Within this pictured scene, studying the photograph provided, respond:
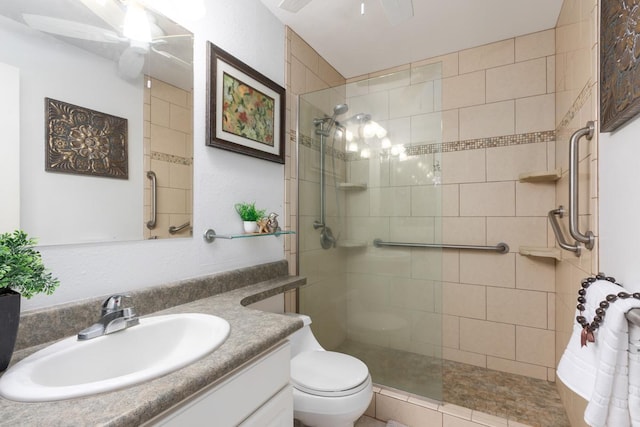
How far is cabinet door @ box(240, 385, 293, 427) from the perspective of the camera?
82 centimetres

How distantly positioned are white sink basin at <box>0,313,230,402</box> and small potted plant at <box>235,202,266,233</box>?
597 mm

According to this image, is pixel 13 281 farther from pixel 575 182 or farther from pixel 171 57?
pixel 575 182

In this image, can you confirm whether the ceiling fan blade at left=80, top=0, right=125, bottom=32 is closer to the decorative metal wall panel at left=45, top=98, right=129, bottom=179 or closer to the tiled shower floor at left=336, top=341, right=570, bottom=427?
the decorative metal wall panel at left=45, top=98, right=129, bottom=179

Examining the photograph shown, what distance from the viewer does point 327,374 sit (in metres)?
1.36

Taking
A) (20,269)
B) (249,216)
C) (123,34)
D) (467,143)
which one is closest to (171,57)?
(123,34)

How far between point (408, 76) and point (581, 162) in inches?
38.3

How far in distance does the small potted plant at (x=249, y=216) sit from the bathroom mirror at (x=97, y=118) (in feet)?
0.98

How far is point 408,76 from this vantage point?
5.76 feet

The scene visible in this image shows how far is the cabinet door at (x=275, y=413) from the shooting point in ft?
2.68

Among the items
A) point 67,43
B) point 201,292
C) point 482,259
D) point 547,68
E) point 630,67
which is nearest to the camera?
point 630,67

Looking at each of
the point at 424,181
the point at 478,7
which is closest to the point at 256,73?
the point at 424,181

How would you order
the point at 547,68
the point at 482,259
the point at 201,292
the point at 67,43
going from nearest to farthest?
the point at 67,43 < the point at 201,292 < the point at 547,68 < the point at 482,259

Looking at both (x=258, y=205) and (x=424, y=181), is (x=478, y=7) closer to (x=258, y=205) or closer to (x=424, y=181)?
(x=424, y=181)

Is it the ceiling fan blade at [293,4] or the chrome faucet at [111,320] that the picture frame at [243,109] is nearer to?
the ceiling fan blade at [293,4]
